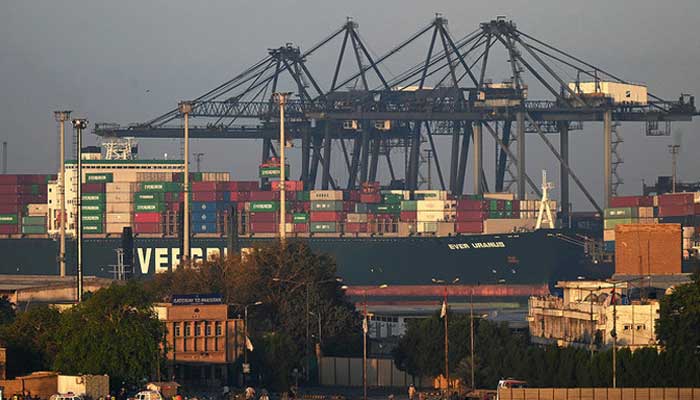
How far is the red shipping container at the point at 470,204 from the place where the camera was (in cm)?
16138

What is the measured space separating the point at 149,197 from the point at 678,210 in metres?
47.8

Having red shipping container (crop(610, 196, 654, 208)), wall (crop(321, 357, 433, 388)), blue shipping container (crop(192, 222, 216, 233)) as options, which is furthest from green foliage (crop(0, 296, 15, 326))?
red shipping container (crop(610, 196, 654, 208))

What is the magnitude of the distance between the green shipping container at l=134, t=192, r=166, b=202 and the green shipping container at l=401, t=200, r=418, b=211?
21.8 metres

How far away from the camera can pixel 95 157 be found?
172 m

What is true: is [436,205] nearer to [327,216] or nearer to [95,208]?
[327,216]

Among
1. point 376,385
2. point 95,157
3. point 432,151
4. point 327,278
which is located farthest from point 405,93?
point 376,385

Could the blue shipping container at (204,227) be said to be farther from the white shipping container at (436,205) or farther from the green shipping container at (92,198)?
the white shipping container at (436,205)

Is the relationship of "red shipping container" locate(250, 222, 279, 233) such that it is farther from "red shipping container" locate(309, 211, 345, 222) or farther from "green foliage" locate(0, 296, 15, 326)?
"green foliage" locate(0, 296, 15, 326)

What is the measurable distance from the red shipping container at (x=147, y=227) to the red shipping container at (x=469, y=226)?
26.9m

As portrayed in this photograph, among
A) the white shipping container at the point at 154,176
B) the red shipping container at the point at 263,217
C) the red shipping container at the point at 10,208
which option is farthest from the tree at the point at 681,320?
the red shipping container at the point at 10,208

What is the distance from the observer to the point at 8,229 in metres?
165

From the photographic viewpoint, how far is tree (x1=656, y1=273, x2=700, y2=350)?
67125 mm

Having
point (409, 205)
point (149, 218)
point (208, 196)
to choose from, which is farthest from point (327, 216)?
point (149, 218)

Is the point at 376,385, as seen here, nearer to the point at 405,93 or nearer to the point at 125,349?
the point at 125,349
